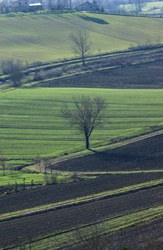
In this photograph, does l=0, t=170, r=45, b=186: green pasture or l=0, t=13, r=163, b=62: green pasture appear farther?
l=0, t=13, r=163, b=62: green pasture

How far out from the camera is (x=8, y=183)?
49844 millimetres

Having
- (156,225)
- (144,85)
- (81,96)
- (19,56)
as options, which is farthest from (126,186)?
(19,56)

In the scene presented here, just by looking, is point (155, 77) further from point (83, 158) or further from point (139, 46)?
point (83, 158)

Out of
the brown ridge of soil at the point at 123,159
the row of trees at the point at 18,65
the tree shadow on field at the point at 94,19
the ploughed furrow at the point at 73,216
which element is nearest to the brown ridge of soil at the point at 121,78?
the row of trees at the point at 18,65

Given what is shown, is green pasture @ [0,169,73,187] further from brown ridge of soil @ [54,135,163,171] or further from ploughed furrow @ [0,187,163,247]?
ploughed furrow @ [0,187,163,247]

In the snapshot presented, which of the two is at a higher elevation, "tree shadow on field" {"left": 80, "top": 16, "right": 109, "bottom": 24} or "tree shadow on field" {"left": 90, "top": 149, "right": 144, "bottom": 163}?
"tree shadow on field" {"left": 80, "top": 16, "right": 109, "bottom": 24}

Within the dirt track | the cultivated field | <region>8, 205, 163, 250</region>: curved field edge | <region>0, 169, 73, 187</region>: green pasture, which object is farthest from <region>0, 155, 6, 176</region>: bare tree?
<region>8, 205, 163, 250</region>: curved field edge

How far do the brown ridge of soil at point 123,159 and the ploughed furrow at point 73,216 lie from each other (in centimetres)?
854

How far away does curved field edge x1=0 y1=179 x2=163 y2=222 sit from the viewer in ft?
136

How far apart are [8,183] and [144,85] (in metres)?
41.3

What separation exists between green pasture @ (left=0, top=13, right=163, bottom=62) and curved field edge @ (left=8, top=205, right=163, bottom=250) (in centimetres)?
7240

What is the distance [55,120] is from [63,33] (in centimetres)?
6215

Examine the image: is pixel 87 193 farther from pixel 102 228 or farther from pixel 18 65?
pixel 18 65

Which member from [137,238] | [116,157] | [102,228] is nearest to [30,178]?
[116,157]
